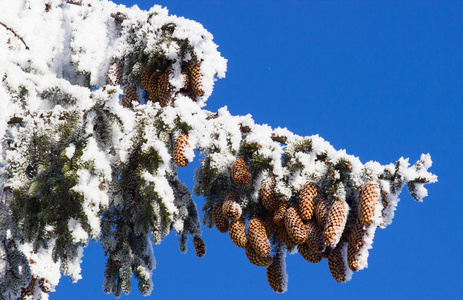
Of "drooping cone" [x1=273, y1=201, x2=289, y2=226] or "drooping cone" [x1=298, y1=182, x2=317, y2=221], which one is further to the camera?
"drooping cone" [x1=273, y1=201, x2=289, y2=226]

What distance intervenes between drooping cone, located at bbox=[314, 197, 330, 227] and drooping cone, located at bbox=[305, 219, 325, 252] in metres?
0.05

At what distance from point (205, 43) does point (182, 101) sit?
4.55 ft

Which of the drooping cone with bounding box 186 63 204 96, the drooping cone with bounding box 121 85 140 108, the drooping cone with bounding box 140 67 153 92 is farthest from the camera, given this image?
the drooping cone with bounding box 121 85 140 108

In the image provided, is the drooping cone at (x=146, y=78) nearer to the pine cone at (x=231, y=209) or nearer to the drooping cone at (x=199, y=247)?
the drooping cone at (x=199, y=247)

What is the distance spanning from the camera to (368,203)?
3.46m

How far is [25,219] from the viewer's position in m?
4.11

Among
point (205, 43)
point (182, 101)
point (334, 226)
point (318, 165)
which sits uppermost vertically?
point (205, 43)

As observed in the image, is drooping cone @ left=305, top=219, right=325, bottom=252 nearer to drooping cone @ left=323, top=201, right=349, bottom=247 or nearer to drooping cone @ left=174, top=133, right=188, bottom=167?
drooping cone @ left=323, top=201, right=349, bottom=247

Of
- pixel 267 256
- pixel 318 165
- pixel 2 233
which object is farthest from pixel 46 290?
pixel 318 165

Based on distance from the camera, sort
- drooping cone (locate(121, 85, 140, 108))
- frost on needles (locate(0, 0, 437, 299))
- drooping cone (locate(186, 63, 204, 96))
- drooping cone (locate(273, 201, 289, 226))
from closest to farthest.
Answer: frost on needles (locate(0, 0, 437, 299)) → drooping cone (locate(273, 201, 289, 226)) → drooping cone (locate(186, 63, 204, 96)) → drooping cone (locate(121, 85, 140, 108))

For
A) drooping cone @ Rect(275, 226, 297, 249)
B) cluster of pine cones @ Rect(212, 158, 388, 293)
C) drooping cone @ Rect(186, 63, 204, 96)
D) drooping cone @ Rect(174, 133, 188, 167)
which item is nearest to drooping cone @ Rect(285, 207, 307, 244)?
cluster of pine cones @ Rect(212, 158, 388, 293)

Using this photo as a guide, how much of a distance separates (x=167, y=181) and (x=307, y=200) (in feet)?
3.03

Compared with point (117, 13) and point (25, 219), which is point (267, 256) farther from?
point (117, 13)

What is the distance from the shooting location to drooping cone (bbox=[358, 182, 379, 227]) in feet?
11.3
